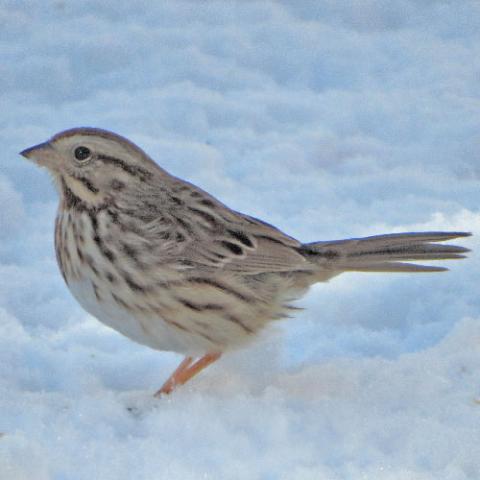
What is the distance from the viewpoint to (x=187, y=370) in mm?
5781

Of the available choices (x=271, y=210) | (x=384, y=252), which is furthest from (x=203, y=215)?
(x=271, y=210)

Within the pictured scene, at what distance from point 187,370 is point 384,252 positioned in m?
1.03

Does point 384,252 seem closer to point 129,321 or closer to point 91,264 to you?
point 129,321

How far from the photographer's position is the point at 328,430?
5.14 meters

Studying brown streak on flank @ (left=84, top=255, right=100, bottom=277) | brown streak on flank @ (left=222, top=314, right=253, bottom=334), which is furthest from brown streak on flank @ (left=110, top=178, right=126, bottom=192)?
brown streak on flank @ (left=222, top=314, right=253, bottom=334)

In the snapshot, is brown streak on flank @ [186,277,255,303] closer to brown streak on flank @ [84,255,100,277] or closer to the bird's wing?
the bird's wing

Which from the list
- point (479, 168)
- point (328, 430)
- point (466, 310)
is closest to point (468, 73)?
point (479, 168)

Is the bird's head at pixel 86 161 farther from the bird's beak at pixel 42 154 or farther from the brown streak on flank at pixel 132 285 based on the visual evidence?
the brown streak on flank at pixel 132 285

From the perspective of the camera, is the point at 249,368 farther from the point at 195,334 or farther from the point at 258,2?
the point at 258,2

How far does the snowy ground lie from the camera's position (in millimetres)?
4957

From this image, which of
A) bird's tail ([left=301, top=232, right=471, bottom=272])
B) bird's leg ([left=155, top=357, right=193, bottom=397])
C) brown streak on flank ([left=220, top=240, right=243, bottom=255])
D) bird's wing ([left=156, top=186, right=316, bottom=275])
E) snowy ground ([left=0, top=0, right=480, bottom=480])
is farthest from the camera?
bird's tail ([left=301, top=232, right=471, bottom=272])

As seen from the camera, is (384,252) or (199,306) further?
(384,252)

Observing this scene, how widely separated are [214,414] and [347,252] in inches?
47.2

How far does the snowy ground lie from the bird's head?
803mm
